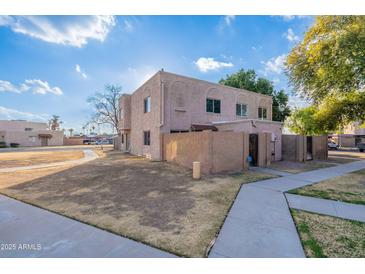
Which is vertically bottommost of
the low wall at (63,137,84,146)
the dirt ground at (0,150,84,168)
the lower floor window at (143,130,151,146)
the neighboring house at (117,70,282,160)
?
the dirt ground at (0,150,84,168)

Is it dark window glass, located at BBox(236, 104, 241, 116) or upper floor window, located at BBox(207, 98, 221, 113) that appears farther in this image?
dark window glass, located at BBox(236, 104, 241, 116)

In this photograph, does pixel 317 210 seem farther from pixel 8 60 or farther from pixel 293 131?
pixel 293 131

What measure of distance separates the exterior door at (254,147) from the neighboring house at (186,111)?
70 centimetres

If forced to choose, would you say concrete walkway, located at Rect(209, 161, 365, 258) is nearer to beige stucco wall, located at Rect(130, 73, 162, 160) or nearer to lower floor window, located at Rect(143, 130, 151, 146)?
beige stucco wall, located at Rect(130, 73, 162, 160)

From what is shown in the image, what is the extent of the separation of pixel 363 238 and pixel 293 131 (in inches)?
1660

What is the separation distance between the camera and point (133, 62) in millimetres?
10758

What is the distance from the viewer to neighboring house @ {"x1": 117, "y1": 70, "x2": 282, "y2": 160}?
571 inches

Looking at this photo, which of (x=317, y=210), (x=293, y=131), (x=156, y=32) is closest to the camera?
(x=317, y=210)

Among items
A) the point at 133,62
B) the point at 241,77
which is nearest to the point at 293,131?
the point at 241,77

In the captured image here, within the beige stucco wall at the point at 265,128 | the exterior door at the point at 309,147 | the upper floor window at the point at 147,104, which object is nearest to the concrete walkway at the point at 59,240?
the beige stucco wall at the point at 265,128

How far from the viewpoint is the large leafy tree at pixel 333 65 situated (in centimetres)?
830

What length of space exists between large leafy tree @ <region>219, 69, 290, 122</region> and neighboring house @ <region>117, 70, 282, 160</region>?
27.8 feet

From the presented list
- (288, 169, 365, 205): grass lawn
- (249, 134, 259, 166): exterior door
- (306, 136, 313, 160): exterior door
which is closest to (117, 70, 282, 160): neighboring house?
(249, 134, 259, 166): exterior door

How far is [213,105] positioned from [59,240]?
15754 mm
